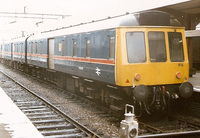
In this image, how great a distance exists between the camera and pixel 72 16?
29.0 metres

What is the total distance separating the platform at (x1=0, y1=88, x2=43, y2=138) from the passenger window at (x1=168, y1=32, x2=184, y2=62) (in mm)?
4619

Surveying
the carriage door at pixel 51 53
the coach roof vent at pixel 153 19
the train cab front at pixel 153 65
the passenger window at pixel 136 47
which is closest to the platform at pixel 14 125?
the train cab front at pixel 153 65

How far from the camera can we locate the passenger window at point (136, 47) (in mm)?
9000

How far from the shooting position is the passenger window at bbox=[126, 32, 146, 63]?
29.5 feet

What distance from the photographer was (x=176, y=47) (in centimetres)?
978

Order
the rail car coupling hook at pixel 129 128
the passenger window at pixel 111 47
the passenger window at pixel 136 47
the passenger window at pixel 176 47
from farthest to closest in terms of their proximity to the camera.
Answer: the passenger window at pixel 176 47, the passenger window at pixel 111 47, the passenger window at pixel 136 47, the rail car coupling hook at pixel 129 128

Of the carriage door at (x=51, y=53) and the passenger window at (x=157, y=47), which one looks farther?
the carriage door at (x=51, y=53)

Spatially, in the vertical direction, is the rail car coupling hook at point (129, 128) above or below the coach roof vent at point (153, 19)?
below

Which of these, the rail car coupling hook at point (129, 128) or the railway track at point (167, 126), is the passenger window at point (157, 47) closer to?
the railway track at point (167, 126)

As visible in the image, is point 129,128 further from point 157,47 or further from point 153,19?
point 153,19

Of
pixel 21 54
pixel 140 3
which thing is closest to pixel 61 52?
pixel 140 3

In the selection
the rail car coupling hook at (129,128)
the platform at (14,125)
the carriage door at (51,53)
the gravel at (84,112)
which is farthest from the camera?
the carriage door at (51,53)

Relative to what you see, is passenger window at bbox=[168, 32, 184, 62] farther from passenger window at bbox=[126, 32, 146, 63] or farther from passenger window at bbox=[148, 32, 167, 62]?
passenger window at bbox=[126, 32, 146, 63]

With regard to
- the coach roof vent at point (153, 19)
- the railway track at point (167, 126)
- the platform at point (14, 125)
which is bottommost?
the railway track at point (167, 126)
